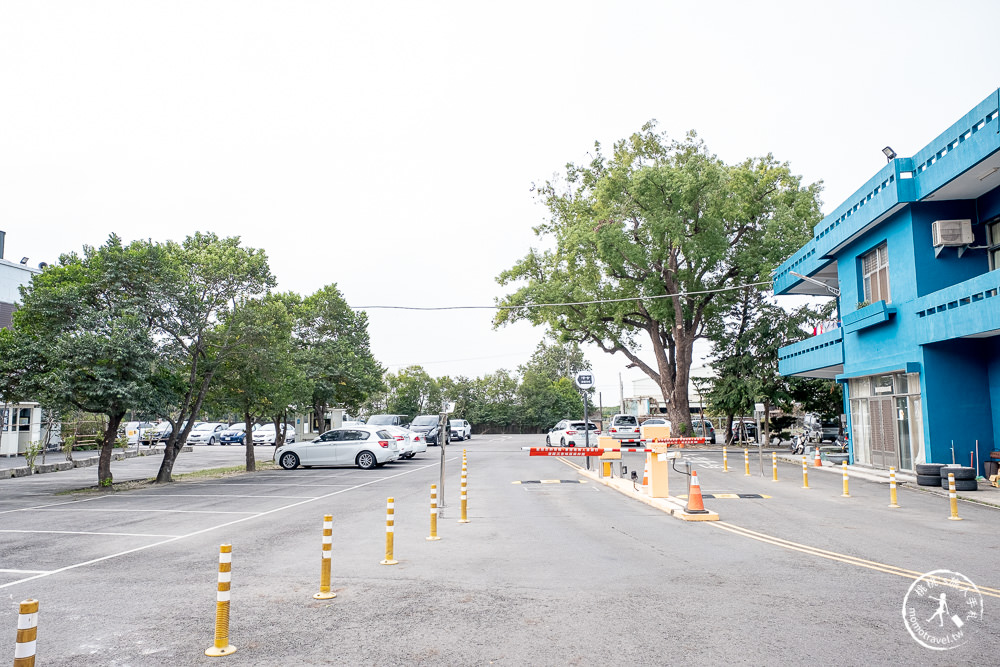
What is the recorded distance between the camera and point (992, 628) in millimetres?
5723

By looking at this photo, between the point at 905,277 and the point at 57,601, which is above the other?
the point at 905,277

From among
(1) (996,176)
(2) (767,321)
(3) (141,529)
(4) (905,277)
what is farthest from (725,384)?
(3) (141,529)

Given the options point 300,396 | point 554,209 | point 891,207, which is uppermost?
point 554,209

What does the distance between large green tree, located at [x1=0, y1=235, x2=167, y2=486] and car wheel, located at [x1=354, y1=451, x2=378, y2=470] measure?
827cm

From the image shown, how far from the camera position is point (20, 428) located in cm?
3434

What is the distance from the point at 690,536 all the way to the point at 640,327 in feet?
109

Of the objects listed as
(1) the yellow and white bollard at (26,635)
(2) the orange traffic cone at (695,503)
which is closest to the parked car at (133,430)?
(2) the orange traffic cone at (695,503)

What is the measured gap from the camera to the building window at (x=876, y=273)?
70.6 ft

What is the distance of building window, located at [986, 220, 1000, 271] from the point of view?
18.6m

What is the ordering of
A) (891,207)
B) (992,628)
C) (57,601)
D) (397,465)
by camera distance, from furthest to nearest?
(397,465)
(891,207)
(57,601)
(992,628)

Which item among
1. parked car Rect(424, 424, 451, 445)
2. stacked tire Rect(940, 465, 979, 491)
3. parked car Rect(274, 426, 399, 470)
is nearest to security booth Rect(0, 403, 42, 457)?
parked car Rect(274, 426, 399, 470)

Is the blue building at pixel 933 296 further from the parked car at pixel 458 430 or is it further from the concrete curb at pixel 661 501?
the parked car at pixel 458 430

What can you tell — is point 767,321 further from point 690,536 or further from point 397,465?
point 690,536

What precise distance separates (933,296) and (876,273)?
4179 mm
